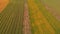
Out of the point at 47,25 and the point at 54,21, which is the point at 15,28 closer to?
the point at 47,25

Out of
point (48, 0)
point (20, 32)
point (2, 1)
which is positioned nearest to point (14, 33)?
point (20, 32)

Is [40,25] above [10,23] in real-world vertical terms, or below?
below

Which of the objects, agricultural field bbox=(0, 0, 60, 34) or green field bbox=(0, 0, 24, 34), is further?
agricultural field bbox=(0, 0, 60, 34)

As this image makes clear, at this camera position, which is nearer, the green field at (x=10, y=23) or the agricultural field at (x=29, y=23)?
the green field at (x=10, y=23)

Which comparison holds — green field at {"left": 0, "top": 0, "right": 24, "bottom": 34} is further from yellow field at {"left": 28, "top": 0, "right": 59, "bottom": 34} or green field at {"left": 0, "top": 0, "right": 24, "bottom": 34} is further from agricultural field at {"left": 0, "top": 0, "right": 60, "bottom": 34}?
yellow field at {"left": 28, "top": 0, "right": 59, "bottom": 34}

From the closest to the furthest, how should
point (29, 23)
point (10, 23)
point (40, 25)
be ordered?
point (40, 25), point (10, 23), point (29, 23)

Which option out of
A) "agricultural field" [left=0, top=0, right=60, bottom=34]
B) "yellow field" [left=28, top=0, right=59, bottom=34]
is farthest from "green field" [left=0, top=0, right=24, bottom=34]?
"yellow field" [left=28, top=0, right=59, bottom=34]

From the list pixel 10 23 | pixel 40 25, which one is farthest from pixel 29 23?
pixel 10 23

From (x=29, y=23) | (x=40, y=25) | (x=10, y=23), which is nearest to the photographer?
(x=40, y=25)

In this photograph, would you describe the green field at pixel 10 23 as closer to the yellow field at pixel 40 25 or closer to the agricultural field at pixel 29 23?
the agricultural field at pixel 29 23

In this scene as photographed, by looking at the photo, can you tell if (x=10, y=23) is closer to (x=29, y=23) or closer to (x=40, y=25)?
(x=29, y=23)

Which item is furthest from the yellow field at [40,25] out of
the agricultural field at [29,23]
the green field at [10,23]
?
the green field at [10,23]
